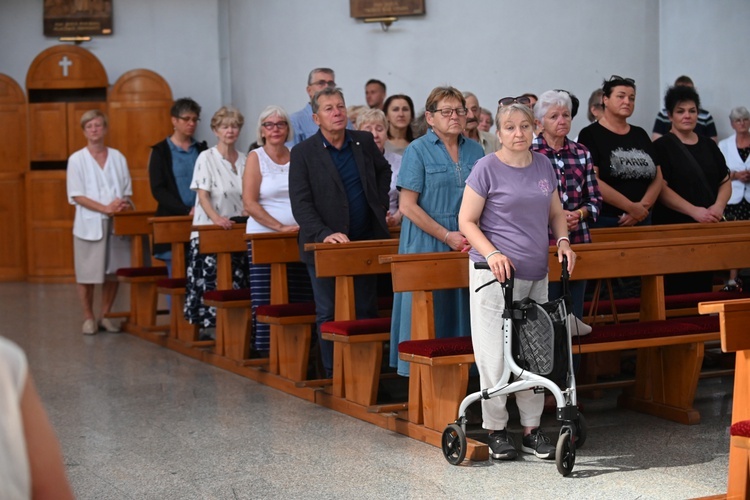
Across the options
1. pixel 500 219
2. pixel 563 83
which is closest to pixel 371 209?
pixel 500 219

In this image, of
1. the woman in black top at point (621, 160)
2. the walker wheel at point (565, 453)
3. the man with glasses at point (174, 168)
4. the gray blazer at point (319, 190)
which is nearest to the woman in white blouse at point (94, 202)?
the man with glasses at point (174, 168)

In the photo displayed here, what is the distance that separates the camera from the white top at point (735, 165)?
8.79 metres

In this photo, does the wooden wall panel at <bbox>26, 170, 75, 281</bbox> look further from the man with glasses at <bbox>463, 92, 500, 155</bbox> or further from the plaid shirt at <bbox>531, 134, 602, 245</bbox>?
the plaid shirt at <bbox>531, 134, 602, 245</bbox>

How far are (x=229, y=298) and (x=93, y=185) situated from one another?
2.28m

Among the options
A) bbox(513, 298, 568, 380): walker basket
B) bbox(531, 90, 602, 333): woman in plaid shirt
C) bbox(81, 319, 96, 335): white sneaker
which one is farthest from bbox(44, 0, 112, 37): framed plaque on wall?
bbox(513, 298, 568, 380): walker basket

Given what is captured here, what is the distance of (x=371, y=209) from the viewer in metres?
5.57

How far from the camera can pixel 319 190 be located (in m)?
5.45

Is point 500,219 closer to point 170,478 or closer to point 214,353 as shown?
point 170,478

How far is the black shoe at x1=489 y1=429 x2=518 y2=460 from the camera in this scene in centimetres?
425

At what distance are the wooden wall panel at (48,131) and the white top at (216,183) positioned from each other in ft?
18.7

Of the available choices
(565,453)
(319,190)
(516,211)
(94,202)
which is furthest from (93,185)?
(565,453)

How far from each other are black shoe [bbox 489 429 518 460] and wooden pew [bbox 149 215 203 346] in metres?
3.41

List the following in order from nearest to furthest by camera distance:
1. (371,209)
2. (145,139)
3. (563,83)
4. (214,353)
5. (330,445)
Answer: (330,445) → (371,209) → (214,353) → (563,83) → (145,139)

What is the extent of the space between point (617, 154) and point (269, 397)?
218 cm
